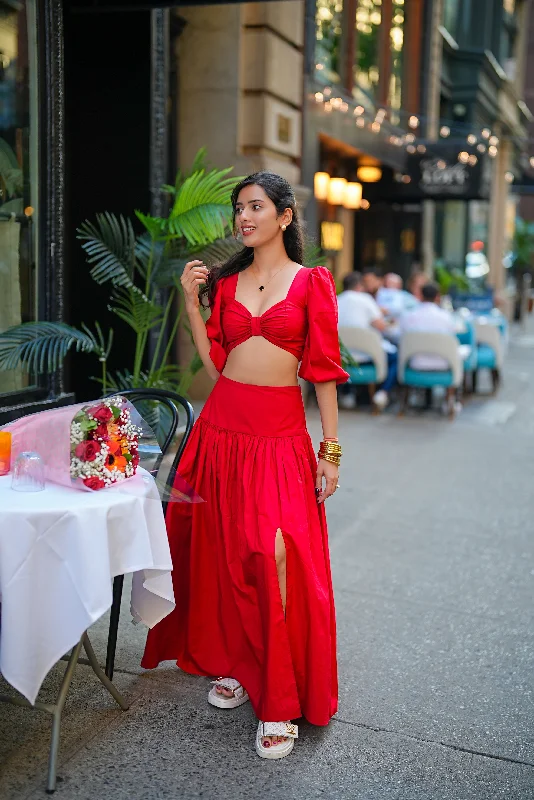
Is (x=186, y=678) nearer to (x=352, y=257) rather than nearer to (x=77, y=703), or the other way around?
(x=77, y=703)

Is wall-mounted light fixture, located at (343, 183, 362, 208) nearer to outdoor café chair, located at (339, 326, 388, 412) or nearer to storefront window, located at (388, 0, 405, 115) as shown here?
storefront window, located at (388, 0, 405, 115)

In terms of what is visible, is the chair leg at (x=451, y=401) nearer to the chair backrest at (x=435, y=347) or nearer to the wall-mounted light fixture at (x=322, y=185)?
the chair backrest at (x=435, y=347)

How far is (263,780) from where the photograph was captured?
3.05 m

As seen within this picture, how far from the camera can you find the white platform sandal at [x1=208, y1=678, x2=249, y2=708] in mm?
3529

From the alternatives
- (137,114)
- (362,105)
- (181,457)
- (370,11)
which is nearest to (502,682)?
(181,457)

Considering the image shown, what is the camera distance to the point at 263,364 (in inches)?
133

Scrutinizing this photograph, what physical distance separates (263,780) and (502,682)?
1.35 metres

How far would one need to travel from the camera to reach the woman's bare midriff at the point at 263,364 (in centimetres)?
337

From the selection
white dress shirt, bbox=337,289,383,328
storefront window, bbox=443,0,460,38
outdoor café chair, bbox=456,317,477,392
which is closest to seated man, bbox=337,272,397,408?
white dress shirt, bbox=337,289,383,328

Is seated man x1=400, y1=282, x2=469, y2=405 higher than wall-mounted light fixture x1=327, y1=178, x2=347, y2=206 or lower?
lower

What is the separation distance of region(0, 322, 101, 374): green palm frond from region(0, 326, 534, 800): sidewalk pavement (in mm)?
1435

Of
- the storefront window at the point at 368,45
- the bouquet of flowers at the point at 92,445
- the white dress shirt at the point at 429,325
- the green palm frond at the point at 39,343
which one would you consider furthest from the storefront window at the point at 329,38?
the bouquet of flowers at the point at 92,445

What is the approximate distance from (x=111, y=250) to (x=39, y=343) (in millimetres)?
777

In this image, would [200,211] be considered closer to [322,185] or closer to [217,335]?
[217,335]
